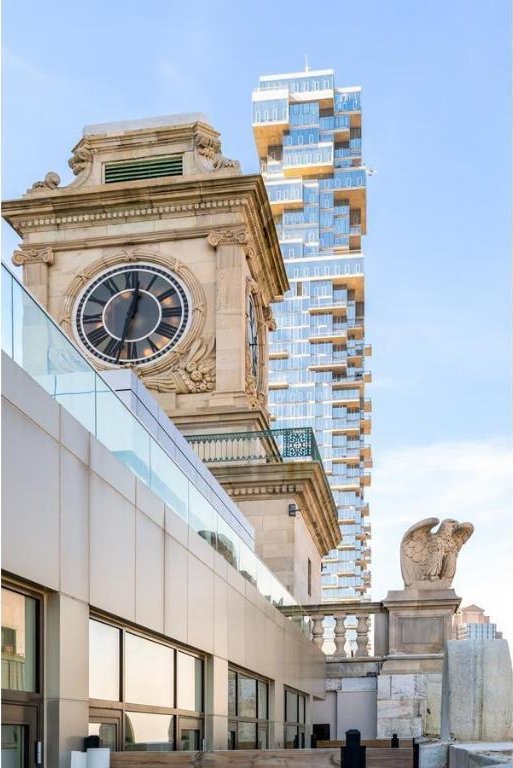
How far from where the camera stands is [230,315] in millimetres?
34938

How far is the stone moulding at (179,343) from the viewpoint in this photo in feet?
113

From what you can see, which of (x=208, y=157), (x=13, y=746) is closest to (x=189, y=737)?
(x=13, y=746)

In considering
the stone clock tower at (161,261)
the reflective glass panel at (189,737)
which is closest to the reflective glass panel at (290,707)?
the reflective glass panel at (189,737)

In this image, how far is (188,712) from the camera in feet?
49.0

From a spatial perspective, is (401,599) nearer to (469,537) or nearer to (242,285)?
(469,537)

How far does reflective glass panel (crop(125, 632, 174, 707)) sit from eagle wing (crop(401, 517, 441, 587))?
1702 centimetres

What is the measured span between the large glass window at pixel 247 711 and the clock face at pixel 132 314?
→ 15.0 meters

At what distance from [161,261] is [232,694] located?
19467mm

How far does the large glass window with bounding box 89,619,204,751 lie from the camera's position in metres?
11.5

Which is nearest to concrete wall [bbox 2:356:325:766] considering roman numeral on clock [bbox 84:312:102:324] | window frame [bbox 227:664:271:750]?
window frame [bbox 227:664:271:750]

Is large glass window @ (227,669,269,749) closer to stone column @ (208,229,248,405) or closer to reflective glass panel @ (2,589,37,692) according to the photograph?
reflective glass panel @ (2,589,37,692)

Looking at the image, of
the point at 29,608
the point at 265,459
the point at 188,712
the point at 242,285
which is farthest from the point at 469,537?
the point at 29,608

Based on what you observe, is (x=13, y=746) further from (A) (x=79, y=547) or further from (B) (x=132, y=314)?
(B) (x=132, y=314)

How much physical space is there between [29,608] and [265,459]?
23302 millimetres
